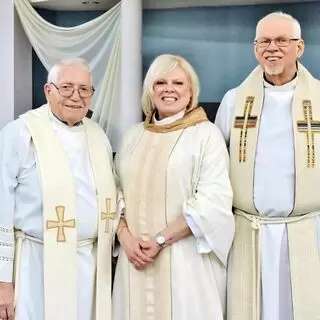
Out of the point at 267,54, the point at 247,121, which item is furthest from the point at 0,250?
the point at 267,54

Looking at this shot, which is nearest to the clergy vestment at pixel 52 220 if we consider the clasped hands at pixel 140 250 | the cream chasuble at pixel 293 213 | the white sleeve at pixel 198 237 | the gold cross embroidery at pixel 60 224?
the gold cross embroidery at pixel 60 224

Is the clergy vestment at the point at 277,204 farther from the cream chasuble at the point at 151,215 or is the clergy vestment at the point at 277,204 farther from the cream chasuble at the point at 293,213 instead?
the cream chasuble at the point at 151,215

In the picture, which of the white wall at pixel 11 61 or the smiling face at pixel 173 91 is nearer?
the smiling face at pixel 173 91

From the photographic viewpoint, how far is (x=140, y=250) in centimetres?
268

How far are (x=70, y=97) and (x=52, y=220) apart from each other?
530 millimetres

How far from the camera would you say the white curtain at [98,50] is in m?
3.36

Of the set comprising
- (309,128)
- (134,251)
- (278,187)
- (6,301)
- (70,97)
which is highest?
(70,97)

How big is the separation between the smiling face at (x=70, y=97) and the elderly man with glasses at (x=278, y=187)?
70 centimetres

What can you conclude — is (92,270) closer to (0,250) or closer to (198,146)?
(0,250)

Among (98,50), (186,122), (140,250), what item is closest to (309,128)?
(186,122)

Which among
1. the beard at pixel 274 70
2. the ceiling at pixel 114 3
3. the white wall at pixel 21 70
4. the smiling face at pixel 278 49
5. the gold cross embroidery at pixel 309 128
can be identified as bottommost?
the gold cross embroidery at pixel 309 128

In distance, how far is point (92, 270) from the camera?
2.75 metres

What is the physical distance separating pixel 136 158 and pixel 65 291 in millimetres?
656

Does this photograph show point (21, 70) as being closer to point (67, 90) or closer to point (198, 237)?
point (67, 90)
